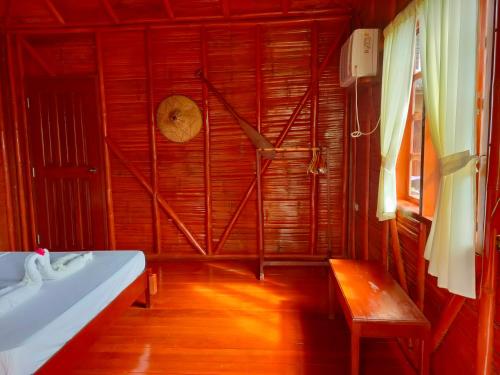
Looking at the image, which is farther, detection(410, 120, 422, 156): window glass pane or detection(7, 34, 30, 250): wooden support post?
detection(7, 34, 30, 250): wooden support post

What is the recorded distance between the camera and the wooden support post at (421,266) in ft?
6.56

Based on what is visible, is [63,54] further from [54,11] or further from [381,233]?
[381,233]

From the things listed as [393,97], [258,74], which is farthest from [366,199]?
[258,74]

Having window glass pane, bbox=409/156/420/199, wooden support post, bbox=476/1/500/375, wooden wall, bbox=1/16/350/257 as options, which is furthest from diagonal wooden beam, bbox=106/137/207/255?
wooden support post, bbox=476/1/500/375

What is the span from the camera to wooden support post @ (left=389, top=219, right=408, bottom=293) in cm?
228

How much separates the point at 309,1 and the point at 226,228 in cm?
274

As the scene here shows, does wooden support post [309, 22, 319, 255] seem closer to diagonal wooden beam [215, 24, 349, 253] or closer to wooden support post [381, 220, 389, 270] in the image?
diagonal wooden beam [215, 24, 349, 253]

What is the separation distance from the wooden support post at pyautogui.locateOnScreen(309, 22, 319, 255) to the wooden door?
101 inches

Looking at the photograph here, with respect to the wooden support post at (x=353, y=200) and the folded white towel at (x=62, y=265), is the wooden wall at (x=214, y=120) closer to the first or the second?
the wooden support post at (x=353, y=200)

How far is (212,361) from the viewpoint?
2.17 m

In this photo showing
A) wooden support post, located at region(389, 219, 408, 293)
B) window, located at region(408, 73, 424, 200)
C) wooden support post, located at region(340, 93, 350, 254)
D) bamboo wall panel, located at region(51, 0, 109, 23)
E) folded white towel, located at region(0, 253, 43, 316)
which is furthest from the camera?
wooden support post, located at region(340, 93, 350, 254)

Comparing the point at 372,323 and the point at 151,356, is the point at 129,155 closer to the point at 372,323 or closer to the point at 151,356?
the point at 151,356

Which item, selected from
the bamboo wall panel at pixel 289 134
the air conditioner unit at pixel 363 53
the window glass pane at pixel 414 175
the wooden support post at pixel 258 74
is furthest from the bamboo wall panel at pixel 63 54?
the window glass pane at pixel 414 175

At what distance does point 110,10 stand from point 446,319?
13.6 ft
